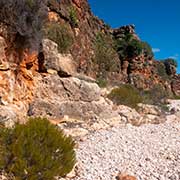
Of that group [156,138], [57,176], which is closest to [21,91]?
[57,176]

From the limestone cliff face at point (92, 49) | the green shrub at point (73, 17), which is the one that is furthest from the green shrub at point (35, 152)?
the green shrub at point (73, 17)

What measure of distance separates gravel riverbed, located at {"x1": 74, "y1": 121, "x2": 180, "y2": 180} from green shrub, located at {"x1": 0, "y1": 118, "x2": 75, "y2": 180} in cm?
76

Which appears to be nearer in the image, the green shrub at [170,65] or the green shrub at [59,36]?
the green shrub at [59,36]

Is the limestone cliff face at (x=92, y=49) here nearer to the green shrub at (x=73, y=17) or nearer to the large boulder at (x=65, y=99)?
the green shrub at (x=73, y=17)

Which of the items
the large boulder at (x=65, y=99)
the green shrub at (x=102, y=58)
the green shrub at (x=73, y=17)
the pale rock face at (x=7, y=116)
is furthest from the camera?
the green shrub at (x=102, y=58)

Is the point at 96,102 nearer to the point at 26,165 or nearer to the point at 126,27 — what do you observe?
the point at 26,165

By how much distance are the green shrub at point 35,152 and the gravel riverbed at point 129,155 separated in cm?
76

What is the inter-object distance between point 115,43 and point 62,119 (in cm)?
2789

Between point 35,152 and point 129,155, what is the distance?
318cm

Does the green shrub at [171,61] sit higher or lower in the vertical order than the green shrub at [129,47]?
higher

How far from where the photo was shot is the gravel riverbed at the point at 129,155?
6.71 metres

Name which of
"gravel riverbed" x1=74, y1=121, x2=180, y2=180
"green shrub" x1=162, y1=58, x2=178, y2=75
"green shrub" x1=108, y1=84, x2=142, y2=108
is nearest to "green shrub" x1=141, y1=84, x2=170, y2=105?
"green shrub" x1=108, y1=84, x2=142, y2=108

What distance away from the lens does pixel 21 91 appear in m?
9.02

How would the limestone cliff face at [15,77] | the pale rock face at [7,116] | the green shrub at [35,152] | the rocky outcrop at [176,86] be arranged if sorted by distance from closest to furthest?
the green shrub at [35,152], the pale rock face at [7,116], the limestone cliff face at [15,77], the rocky outcrop at [176,86]
